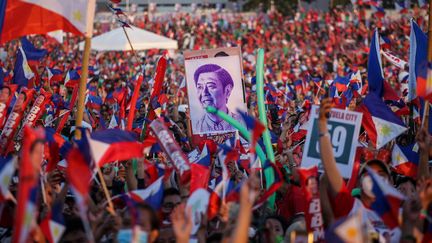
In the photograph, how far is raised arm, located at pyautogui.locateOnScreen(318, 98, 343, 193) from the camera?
19.9 feet

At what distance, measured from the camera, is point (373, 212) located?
5957 mm

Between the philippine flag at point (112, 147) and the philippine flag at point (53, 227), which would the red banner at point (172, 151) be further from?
the philippine flag at point (53, 227)

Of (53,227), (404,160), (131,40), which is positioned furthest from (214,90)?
(131,40)

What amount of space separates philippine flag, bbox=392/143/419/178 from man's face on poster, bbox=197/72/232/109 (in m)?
2.13

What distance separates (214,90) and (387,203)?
4.23 meters

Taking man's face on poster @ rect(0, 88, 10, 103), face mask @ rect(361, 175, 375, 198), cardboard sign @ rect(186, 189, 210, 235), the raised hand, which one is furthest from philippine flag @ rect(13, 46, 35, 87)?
the raised hand

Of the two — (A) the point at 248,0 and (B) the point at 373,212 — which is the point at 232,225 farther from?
(A) the point at 248,0

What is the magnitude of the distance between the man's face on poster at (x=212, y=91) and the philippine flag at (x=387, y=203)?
399 cm

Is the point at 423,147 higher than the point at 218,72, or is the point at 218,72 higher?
the point at 218,72

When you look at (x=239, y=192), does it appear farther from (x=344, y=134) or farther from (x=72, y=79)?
(x=72, y=79)

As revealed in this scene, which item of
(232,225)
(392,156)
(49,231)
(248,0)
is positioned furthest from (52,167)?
(248,0)

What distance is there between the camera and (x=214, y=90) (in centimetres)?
962

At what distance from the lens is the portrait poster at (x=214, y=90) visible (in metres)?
9.55

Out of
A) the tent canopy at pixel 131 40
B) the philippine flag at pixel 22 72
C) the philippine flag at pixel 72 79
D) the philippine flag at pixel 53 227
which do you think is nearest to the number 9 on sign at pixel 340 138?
the philippine flag at pixel 53 227
